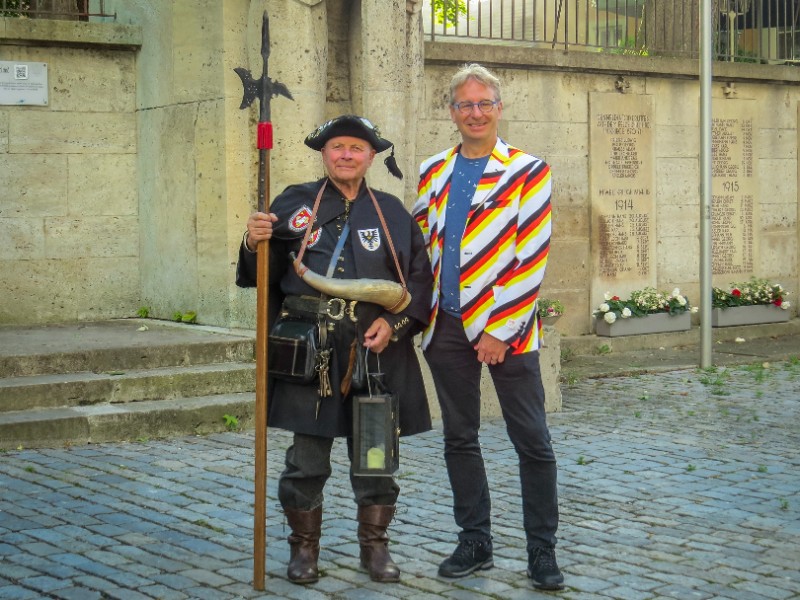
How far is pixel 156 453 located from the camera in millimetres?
7738

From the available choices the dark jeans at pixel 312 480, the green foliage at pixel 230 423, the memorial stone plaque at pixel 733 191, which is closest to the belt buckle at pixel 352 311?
the dark jeans at pixel 312 480

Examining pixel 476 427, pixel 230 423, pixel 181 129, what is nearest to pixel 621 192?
pixel 181 129

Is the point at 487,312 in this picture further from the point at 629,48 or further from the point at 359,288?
the point at 629,48

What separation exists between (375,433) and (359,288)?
1.84 feet

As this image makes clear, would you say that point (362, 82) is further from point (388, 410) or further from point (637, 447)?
point (388, 410)

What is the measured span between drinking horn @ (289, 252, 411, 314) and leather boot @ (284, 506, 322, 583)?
2.80 feet

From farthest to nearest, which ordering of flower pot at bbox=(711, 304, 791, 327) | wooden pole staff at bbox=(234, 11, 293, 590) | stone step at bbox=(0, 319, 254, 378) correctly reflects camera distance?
flower pot at bbox=(711, 304, 791, 327), stone step at bbox=(0, 319, 254, 378), wooden pole staff at bbox=(234, 11, 293, 590)

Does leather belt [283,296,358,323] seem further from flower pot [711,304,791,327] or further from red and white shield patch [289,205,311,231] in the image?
flower pot [711,304,791,327]

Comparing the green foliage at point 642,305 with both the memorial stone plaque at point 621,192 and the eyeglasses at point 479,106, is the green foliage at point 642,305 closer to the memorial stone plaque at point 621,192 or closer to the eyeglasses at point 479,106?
the memorial stone plaque at point 621,192

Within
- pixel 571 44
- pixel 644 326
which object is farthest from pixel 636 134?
pixel 644 326

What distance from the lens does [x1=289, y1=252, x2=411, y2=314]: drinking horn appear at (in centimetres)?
516

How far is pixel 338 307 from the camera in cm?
521

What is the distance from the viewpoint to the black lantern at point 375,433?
Answer: 16.8ft

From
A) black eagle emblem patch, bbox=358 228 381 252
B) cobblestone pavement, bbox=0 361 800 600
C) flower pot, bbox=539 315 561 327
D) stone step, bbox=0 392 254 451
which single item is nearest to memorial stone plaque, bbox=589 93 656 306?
flower pot, bbox=539 315 561 327
